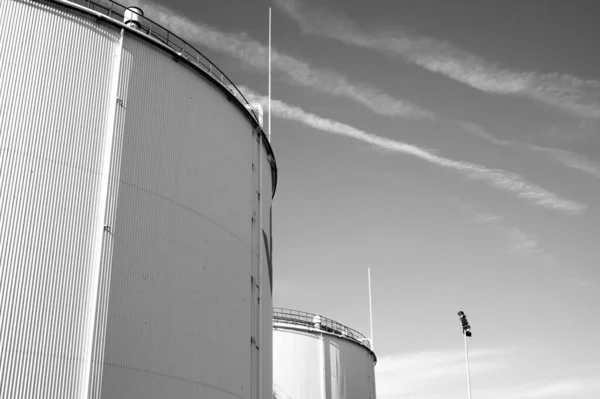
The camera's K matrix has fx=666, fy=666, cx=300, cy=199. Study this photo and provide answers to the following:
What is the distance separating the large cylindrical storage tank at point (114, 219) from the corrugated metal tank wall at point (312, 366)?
1315 cm

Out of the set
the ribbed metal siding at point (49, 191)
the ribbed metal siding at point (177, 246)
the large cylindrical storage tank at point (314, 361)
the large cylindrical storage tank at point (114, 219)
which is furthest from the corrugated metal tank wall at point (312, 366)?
the ribbed metal siding at point (49, 191)

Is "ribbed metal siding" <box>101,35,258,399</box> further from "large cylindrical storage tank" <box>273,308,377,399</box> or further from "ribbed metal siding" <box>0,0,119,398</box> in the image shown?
"large cylindrical storage tank" <box>273,308,377,399</box>

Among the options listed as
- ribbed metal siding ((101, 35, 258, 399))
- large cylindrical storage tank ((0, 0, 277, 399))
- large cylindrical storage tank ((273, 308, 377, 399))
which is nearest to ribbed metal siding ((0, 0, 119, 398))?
large cylindrical storage tank ((0, 0, 277, 399))

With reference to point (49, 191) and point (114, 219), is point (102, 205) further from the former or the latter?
point (49, 191)

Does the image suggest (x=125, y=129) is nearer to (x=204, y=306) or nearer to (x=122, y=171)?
(x=122, y=171)

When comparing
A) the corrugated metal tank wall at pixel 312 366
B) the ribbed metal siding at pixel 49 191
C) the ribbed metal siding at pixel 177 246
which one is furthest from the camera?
the corrugated metal tank wall at pixel 312 366

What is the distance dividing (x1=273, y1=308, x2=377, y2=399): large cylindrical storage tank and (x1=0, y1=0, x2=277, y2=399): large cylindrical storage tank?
1320cm

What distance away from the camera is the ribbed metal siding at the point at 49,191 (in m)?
14.5

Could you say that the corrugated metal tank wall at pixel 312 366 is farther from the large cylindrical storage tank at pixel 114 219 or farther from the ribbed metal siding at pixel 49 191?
the ribbed metal siding at pixel 49 191

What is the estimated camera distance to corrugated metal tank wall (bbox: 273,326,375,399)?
111 feet

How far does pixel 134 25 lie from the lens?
766 inches

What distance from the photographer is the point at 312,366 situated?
3516 centimetres

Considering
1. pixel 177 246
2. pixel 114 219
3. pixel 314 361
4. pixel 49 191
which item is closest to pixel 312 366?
pixel 314 361

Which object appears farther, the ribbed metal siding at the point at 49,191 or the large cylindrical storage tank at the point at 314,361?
the large cylindrical storage tank at the point at 314,361
